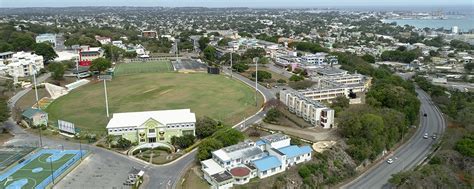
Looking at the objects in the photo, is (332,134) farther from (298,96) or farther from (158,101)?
(158,101)

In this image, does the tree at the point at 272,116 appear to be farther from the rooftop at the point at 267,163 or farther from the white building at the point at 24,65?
the white building at the point at 24,65

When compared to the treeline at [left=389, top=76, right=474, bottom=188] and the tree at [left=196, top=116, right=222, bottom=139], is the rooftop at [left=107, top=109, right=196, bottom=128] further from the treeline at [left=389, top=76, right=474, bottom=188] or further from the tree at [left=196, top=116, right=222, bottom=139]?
the treeline at [left=389, top=76, right=474, bottom=188]

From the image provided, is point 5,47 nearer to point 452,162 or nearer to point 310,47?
point 310,47

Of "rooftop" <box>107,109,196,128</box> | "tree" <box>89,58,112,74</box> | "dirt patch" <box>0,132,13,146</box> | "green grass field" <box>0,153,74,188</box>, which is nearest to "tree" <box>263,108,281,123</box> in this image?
"rooftop" <box>107,109,196,128</box>

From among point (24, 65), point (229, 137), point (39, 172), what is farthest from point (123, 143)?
point (24, 65)

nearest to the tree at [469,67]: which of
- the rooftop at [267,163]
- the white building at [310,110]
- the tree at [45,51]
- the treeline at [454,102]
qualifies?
the treeline at [454,102]
